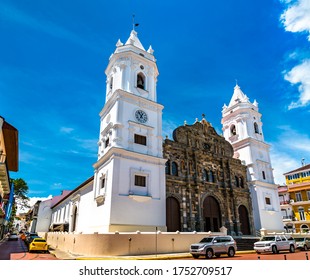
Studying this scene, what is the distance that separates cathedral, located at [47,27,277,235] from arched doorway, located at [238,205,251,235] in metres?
0.13

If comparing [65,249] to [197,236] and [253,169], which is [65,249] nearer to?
[197,236]

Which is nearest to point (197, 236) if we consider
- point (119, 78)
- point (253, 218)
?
point (253, 218)

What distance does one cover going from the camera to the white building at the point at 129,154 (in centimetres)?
2084

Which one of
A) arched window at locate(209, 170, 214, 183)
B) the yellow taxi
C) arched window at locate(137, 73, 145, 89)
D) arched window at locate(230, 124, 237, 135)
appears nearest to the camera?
the yellow taxi

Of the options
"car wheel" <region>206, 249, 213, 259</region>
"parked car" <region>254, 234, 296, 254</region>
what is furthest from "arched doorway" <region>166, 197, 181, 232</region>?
"car wheel" <region>206, 249, 213, 259</region>

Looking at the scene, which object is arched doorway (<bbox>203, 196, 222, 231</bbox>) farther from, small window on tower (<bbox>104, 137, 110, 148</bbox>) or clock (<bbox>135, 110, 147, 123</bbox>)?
small window on tower (<bbox>104, 137, 110, 148</bbox>)

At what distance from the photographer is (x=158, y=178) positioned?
23.5 m

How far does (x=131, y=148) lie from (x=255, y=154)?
68.4 feet

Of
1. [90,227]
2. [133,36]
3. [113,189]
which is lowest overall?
[90,227]

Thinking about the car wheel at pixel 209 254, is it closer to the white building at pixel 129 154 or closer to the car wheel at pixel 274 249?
the car wheel at pixel 274 249

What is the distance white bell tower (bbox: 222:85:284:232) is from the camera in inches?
1297

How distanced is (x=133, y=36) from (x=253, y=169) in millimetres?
24141

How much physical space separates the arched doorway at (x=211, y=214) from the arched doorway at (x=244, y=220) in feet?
13.2

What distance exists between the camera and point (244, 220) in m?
31.6
